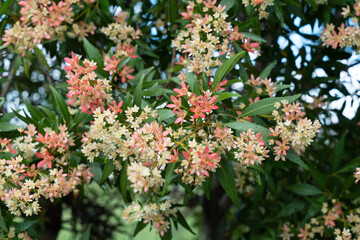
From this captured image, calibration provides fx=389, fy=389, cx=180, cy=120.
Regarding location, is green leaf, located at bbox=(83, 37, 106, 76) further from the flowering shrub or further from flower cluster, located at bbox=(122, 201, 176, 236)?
flower cluster, located at bbox=(122, 201, 176, 236)

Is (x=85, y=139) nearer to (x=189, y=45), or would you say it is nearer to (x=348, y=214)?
(x=189, y=45)

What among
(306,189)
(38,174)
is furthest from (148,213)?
(306,189)

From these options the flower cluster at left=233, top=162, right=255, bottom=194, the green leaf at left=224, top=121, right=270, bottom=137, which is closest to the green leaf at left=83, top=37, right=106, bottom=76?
the green leaf at left=224, top=121, right=270, bottom=137

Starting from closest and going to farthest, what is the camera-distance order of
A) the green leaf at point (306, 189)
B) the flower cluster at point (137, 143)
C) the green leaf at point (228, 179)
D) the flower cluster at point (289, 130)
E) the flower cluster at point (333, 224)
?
the flower cluster at point (137, 143)
the flower cluster at point (289, 130)
the green leaf at point (228, 179)
the flower cluster at point (333, 224)
the green leaf at point (306, 189)

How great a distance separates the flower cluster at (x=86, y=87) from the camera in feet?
4.34

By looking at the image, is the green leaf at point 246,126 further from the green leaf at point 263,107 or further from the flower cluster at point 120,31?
the flower cluster at point 120,31

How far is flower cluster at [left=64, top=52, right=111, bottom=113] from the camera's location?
4.34 feet

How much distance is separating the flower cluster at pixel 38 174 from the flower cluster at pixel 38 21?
49 cm

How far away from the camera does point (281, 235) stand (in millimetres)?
2141

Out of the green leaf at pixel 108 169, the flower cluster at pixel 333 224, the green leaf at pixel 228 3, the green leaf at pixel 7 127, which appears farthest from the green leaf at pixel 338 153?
the green leaf at pixel 7 127

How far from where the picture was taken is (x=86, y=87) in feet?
4.30

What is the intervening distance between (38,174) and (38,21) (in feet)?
2.32

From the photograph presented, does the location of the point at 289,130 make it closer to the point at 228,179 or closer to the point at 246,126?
the point at 246,126

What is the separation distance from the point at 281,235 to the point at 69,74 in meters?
1.46
